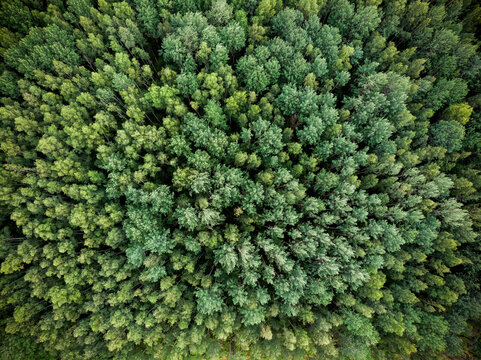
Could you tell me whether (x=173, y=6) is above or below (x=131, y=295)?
above

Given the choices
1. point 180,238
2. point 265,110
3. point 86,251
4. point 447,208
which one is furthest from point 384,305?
point 86,251

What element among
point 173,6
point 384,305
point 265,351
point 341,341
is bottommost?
point 265,351

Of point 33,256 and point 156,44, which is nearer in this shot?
point 33,256

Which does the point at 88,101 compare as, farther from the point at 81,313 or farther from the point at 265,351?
the point at 265,351

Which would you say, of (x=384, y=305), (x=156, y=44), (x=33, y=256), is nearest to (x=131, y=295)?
(x=33, y=256)

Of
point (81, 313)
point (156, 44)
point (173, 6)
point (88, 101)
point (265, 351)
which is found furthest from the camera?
point (156, 44)

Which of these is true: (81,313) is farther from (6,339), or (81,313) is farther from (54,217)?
(54,217)

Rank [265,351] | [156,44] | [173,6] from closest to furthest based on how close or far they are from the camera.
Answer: [265,351] < [173,6] < [156,44]
